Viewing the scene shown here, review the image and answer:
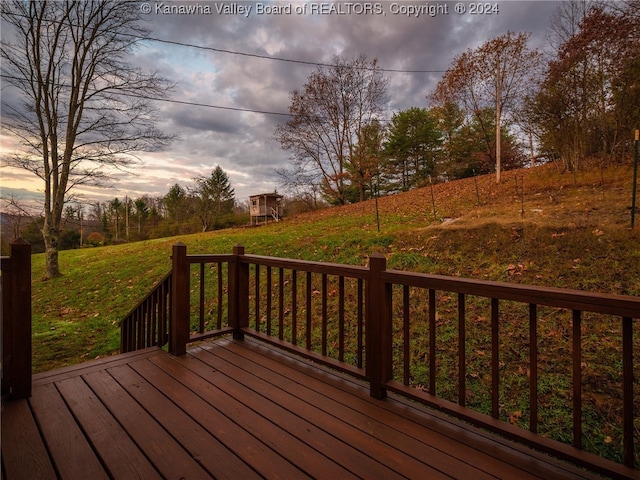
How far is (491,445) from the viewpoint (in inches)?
64.7

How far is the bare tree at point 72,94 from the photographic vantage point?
900 centimetres

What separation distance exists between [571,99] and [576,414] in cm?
1027

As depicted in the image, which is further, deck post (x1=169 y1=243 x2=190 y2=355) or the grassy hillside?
the grassy hillside

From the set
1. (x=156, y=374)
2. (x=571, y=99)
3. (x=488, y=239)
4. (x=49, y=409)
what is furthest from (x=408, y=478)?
(x=571, y=99)

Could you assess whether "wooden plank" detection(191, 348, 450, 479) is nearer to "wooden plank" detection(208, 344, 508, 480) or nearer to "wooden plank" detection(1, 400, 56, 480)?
"wooden plank" detection(208, 344, 508, 480)

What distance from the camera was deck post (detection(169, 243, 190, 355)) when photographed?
2816mm

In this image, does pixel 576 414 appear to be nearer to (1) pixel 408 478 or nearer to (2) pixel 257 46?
(1) pixel 408 478

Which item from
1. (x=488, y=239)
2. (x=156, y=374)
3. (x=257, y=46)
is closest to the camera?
(x=156, y=374)

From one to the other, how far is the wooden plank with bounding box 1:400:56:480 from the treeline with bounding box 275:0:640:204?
34.9 feet

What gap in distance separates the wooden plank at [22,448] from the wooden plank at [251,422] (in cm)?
81

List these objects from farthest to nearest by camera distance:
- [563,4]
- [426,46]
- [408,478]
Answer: [563,4]
[426,46]
[408,478]

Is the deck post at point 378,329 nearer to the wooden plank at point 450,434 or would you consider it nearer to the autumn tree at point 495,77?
the wooden plank at point 450,434

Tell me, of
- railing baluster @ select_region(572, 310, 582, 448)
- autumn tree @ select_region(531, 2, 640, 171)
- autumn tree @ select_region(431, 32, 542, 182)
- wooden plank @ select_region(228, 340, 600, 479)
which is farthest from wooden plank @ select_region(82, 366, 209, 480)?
autumn tree @ select_region(431, 32, 542, 182)

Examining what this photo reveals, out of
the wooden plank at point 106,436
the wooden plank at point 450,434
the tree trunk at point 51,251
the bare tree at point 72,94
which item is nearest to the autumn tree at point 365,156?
the bare tree at point 72,94
